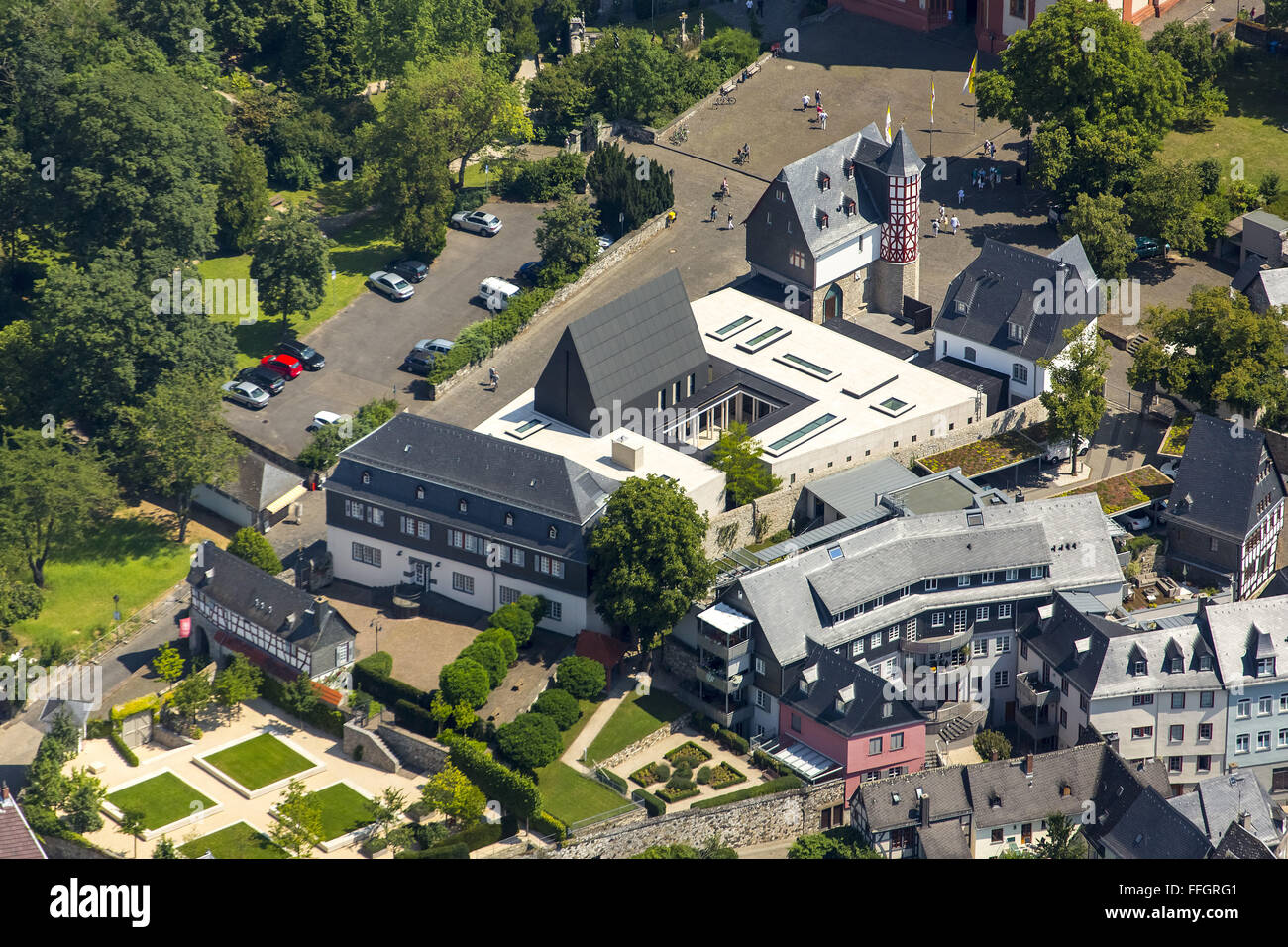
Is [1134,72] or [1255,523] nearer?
[1255,523]

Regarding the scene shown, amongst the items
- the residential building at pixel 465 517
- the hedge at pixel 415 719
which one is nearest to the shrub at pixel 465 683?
the hedge at pixel 415 719

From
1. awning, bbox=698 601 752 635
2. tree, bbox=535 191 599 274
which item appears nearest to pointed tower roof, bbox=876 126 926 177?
tree, bbox=535 191 599 274

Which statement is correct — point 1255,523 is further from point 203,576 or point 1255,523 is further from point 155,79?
point 155,79

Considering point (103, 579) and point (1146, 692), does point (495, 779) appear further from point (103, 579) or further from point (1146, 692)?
point (103, 579)

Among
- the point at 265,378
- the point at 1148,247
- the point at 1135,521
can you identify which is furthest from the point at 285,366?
the point at 1148,247

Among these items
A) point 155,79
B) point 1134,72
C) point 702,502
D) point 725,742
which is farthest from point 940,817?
point 155,79

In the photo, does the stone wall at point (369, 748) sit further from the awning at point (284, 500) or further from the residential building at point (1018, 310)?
the residential building at point (1018, 310)

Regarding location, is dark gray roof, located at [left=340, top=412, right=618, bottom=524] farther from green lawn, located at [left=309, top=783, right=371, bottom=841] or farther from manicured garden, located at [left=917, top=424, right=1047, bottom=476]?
manicured garden, located at [left=917, top=424, right=1047, bottom=476]
